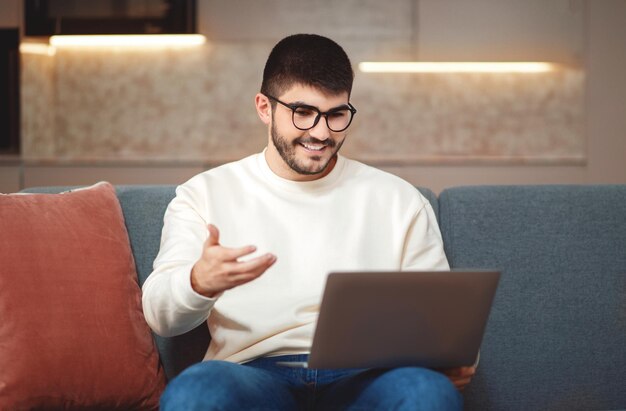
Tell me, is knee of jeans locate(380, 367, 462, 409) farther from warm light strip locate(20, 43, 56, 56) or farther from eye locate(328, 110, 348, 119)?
warm light strip locate(20, 43, 56, 56)

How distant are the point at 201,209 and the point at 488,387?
0.74 m

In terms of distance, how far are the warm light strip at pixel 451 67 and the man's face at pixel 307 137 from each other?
249 centimetres

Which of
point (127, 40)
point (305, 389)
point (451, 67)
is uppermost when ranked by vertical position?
point (127, 40)

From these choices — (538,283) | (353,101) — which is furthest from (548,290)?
(353,101)

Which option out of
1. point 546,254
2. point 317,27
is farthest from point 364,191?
point 317,27

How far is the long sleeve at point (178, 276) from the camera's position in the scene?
4.29ft

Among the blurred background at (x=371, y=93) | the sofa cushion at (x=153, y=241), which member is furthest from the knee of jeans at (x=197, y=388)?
the blurred background at (x=371, y=93)

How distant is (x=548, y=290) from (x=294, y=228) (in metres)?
0.61

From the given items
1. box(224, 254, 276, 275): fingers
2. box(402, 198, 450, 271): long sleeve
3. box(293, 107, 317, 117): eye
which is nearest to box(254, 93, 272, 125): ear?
box(293, 107, 317, 117): eye

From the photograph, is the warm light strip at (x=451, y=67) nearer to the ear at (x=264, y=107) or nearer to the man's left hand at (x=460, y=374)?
the ear at (x=264, y=107)

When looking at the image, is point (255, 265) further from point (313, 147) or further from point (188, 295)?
point (313, 147)

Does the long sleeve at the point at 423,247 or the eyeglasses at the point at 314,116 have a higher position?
the eyeglasses at the point at 314,116

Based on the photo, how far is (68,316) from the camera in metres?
1.51

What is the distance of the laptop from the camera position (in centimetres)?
111
